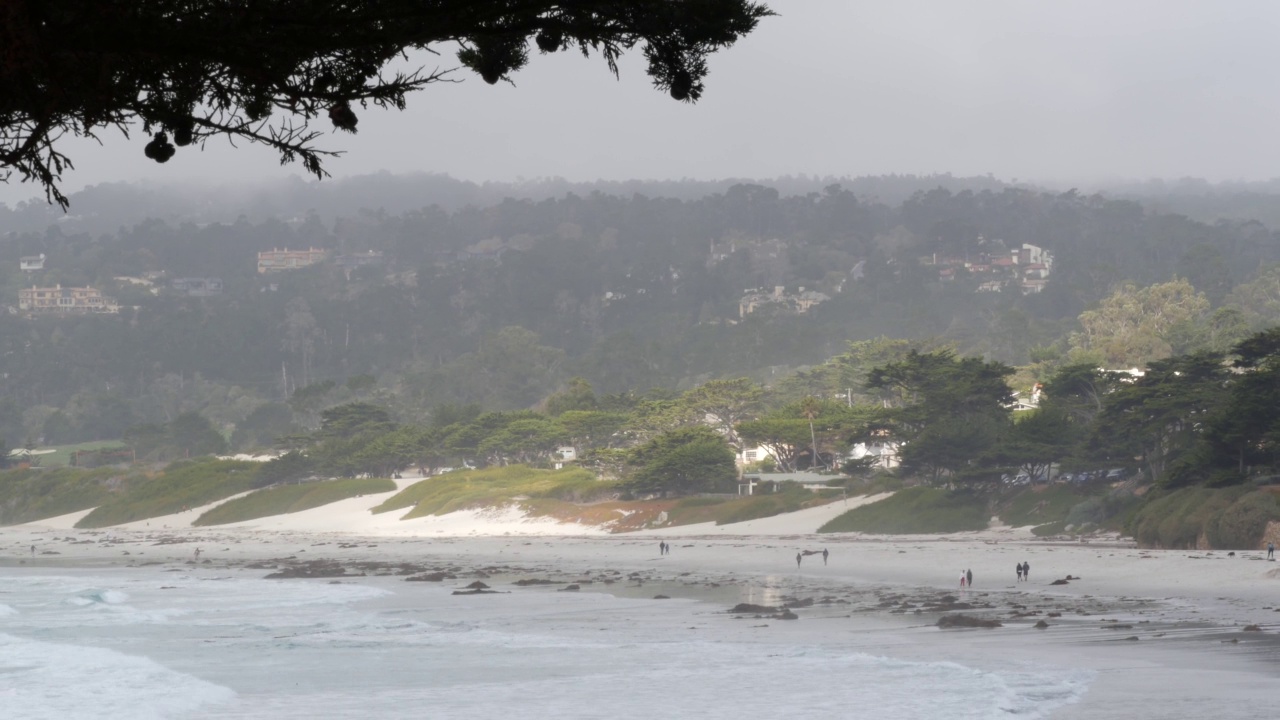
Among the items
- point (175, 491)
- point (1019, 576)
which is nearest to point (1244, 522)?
point (1019, 576)

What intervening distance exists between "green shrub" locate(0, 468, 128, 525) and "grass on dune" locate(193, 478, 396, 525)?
1479 cm

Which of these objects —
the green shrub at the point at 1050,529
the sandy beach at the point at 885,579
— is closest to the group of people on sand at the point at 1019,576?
the sandy beach at the point at 885,579

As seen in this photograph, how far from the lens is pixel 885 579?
36469 millimetres

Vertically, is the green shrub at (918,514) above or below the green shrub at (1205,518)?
below

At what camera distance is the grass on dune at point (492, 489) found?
66.5 metres

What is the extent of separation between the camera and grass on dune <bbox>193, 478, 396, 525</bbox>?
8006 centimetres

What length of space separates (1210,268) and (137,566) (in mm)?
132176

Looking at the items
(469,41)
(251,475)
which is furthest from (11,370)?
(469,41)

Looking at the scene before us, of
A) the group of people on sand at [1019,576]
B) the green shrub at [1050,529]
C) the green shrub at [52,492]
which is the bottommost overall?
the green shrub at [52,492]

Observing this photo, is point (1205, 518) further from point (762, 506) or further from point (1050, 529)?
point (762, 506)

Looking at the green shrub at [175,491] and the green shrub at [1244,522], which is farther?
the green shrub at [175,491]

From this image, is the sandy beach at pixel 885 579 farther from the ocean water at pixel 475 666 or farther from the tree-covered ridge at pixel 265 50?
the tree-covered ridge at pixel 265 50

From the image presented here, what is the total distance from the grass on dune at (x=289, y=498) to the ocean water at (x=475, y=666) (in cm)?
4426

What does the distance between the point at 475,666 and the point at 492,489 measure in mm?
47885
